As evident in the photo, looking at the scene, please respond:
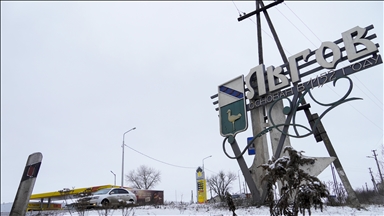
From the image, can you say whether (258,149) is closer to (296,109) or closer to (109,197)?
(296,109)

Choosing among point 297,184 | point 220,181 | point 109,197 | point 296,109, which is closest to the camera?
point 297,184

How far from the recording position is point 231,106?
1497 centimetres

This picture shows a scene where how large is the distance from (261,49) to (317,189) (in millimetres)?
12110

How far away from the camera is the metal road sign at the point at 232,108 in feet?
46.7

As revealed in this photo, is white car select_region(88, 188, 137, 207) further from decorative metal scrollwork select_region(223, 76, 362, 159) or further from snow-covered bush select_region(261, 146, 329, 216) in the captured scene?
snow-covered bush select_region(261, 146, 329, 216)

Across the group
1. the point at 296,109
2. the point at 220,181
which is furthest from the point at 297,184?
the point at 220,181

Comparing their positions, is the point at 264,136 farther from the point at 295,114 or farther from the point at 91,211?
the point at 91,211

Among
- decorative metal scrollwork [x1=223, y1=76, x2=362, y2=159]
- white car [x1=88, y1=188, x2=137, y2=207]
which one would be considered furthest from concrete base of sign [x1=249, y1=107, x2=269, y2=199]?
white car [x1=88, y1=188, x2=137, y2=207]

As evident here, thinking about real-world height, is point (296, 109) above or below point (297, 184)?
above

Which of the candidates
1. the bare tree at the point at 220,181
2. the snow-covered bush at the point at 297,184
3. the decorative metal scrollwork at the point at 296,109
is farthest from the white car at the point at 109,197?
the bare tree at the point at 220,181

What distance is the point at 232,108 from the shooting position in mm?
14875

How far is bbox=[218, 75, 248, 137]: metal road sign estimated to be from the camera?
1424 cm

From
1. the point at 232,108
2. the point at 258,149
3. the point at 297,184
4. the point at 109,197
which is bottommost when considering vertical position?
the point at 297,184

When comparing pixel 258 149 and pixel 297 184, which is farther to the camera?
pixel 258 149
